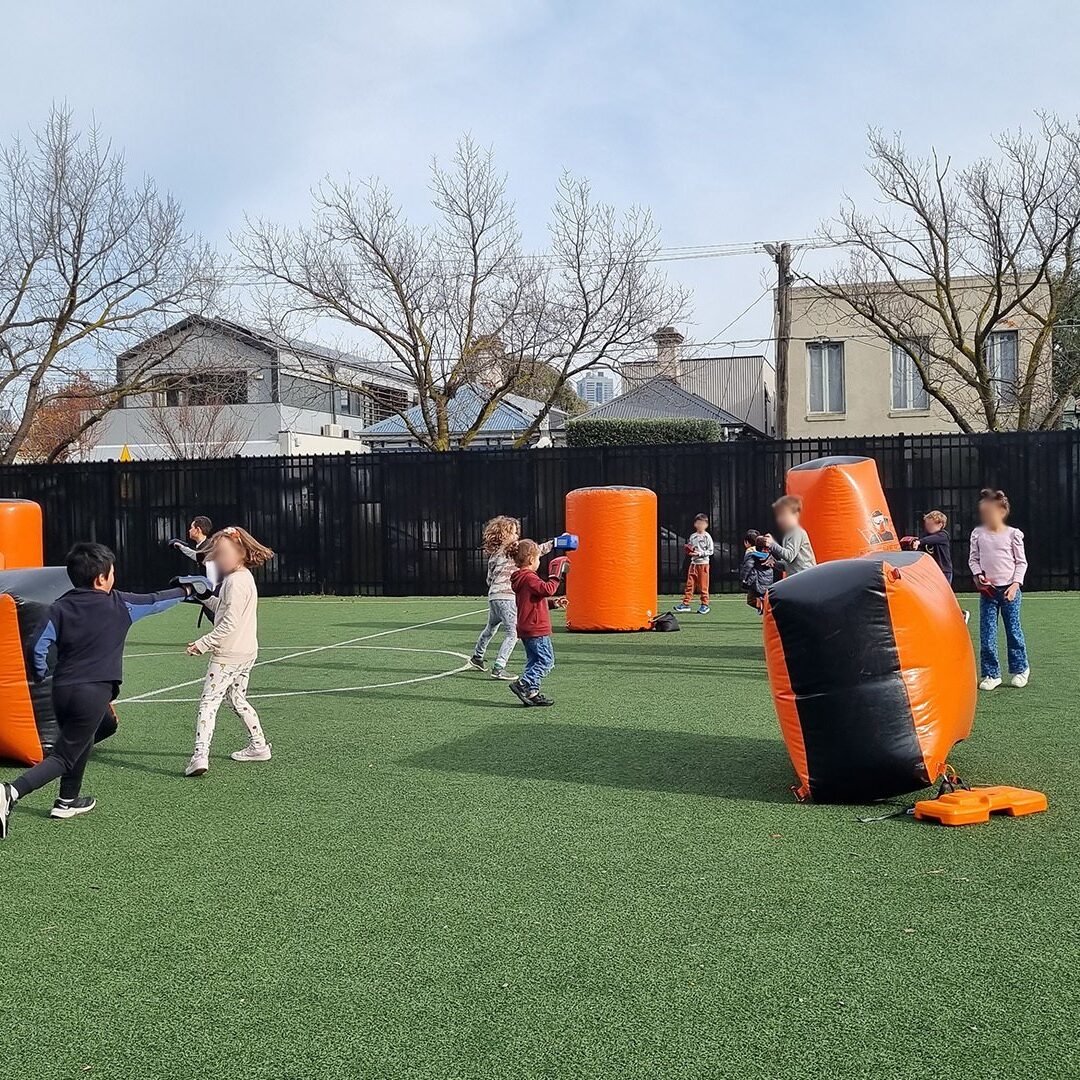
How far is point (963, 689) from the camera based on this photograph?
23.0 feet

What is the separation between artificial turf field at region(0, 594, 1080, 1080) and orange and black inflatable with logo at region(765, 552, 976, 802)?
0.29 meters

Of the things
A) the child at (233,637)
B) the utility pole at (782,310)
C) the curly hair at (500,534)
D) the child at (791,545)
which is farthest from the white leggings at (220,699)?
the utility pole at (782,310)

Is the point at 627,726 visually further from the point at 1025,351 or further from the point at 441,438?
the point at 1025,351

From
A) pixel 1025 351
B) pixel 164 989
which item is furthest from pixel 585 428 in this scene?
pixel 164 989

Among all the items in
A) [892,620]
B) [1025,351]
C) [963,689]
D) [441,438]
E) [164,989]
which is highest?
[1025,351]

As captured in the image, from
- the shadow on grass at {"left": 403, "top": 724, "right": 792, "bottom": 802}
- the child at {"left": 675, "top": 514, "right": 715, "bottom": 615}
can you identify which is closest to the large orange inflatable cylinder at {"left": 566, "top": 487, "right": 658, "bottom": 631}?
the child at {"left": 675, "top": 514, "right": 715, "bottom": 615}

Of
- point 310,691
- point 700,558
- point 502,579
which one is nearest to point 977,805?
point 502,579

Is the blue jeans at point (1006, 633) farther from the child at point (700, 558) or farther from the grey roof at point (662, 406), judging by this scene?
the grey roof at point (662, 406)

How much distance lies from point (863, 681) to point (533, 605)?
14.1ft

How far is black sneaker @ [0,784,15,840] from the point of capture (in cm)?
661

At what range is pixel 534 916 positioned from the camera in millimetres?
5125

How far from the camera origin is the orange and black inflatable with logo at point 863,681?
6.59m

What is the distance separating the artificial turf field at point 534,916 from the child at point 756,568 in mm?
2017

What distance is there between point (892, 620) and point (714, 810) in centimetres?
145
